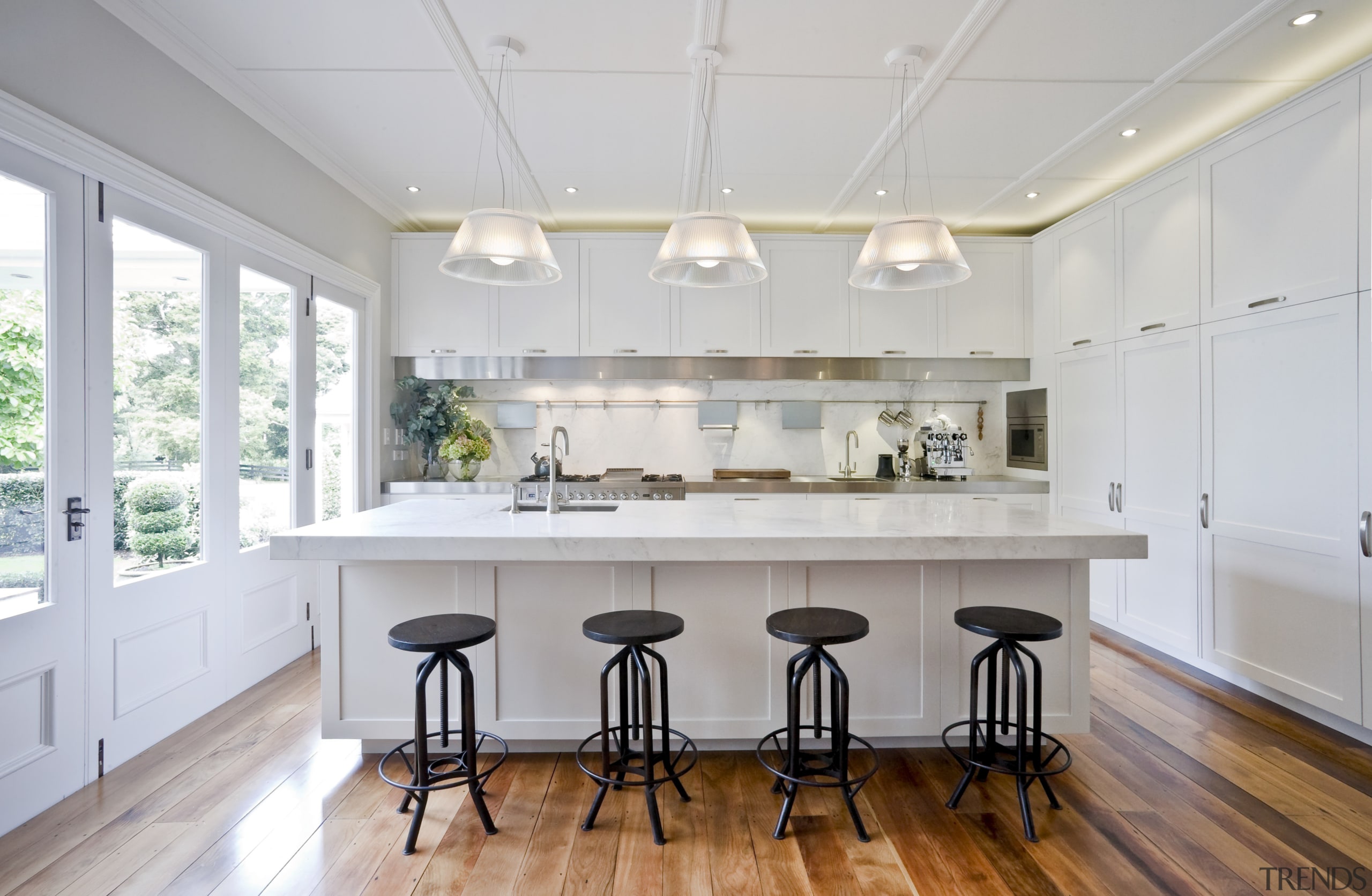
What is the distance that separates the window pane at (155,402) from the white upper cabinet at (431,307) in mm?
1901

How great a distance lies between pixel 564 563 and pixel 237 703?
1.84 meters

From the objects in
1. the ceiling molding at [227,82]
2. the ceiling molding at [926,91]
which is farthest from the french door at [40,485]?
the ceiling molding at [926,91]

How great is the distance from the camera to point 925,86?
287 cm

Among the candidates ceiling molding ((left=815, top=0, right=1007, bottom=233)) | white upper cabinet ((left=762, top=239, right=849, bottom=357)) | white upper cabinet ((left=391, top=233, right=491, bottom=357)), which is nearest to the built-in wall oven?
white upper cabinet ((left=762, top=239, right=849, bottom=357))

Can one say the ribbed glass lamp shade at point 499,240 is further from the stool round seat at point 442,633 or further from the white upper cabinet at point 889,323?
the white upper cabinet at point 889,323

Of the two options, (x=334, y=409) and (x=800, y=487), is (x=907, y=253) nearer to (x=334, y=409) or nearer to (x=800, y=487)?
(x=800, y=487)

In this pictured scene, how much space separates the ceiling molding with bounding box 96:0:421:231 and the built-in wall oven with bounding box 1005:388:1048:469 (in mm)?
4816

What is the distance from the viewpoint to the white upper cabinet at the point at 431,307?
4.64m

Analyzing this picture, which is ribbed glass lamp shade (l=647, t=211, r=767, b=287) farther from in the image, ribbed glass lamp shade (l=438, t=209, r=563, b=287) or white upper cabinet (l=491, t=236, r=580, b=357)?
white upper cabinet (l=491, t=236, r=580, b=357)

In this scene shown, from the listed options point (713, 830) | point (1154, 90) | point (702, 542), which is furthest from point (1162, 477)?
point (713, 830)

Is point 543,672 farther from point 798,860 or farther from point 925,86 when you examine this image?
point 925,86

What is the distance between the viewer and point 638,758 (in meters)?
2.21

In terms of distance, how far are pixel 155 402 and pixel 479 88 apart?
6.20 ft

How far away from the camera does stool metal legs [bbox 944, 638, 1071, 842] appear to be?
1.94 meters
